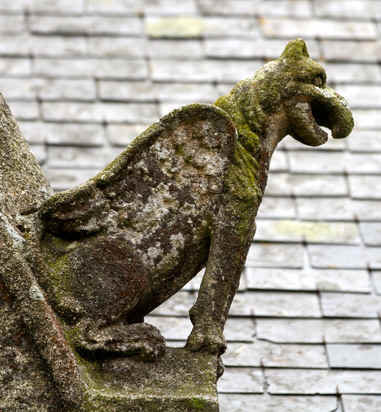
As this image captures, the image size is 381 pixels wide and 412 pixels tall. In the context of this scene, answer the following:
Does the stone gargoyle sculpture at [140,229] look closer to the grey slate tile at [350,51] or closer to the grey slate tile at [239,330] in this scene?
the grey slate tile at [239,330]

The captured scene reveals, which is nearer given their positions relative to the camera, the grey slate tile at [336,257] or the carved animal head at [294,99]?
the carved animal head at [294,99]

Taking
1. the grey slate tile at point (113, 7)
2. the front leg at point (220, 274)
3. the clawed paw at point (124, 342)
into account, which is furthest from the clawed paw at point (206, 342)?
the grey slate tile at point (113, 7)

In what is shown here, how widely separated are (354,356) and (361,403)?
40 cm

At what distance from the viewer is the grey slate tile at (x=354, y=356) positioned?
564cm

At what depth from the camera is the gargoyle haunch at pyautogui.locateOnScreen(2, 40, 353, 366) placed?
416cm

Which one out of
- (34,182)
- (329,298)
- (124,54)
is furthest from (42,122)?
(34,182)

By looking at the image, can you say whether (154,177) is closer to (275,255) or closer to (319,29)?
(275,255)

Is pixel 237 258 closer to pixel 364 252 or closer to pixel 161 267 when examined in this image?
pixel 161 267

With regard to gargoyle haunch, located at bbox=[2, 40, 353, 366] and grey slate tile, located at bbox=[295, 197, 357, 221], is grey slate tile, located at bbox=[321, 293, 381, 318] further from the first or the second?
gargoyle haunch, located at bbox=[2, 40, 353, 366]

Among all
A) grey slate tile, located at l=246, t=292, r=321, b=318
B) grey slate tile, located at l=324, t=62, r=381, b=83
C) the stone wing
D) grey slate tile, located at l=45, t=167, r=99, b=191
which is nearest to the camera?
the stone wing

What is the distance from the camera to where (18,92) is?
7066 millimetres

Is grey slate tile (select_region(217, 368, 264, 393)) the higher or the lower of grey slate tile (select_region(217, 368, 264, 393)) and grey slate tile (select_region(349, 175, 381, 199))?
the lower

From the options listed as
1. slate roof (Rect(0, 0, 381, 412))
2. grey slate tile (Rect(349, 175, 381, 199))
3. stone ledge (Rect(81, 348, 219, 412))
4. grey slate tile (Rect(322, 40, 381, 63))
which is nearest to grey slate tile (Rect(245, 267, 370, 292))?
slate roof (Rect(0, 0, 381, 412))

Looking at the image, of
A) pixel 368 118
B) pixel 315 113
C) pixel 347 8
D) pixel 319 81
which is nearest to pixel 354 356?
pixel 315 113
